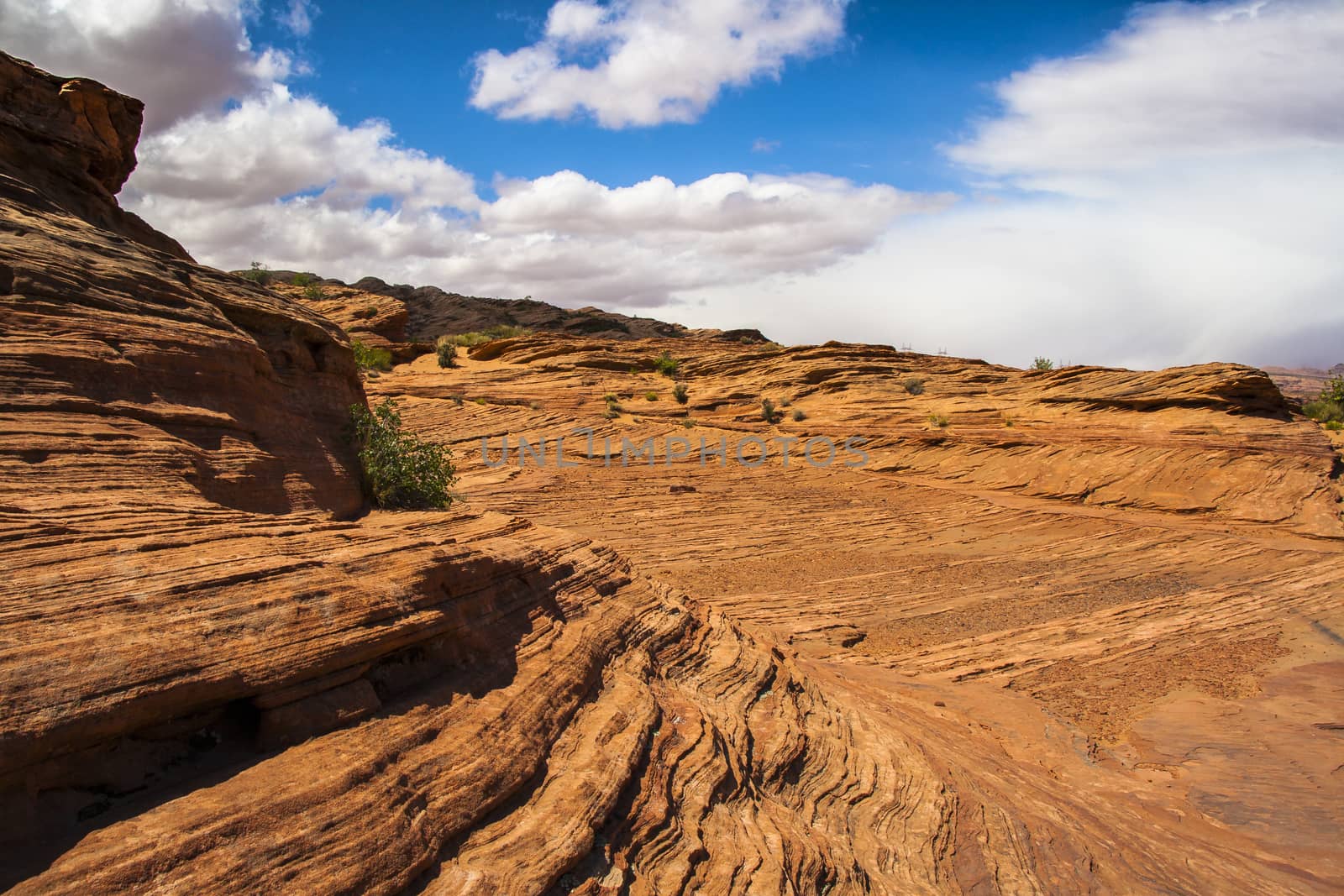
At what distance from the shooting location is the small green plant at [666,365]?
38.3m

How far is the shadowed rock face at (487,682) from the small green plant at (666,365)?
854 inches

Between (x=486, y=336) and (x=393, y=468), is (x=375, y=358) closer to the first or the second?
(x=486, y=336)

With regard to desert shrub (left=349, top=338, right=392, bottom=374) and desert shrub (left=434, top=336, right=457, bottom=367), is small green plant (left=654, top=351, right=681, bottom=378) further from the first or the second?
desert shrub (left=349, top=338, right=392, bottom=374)

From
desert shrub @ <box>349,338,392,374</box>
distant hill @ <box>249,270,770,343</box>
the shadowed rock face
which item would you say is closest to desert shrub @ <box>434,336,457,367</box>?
desert shrub @ <box>349,338,392,374</box>

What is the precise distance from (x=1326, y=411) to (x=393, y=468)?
38.9 m

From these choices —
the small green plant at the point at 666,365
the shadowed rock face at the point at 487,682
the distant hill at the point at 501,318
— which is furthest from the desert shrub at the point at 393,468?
the distant hill at the point at 501,318

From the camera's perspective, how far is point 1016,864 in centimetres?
643

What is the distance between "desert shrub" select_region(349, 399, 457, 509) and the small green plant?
88.8ft

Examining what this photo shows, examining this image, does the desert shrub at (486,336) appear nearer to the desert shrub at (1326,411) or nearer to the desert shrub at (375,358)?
the desert shrub at (375,358)

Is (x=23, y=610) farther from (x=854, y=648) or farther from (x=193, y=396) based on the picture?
(x=854, y=648)

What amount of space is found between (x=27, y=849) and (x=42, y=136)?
29.2 ft

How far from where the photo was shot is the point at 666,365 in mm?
38438

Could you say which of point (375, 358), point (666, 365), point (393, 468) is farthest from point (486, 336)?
point (393, 468)

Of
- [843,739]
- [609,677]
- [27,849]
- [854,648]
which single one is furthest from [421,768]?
[854,648]
